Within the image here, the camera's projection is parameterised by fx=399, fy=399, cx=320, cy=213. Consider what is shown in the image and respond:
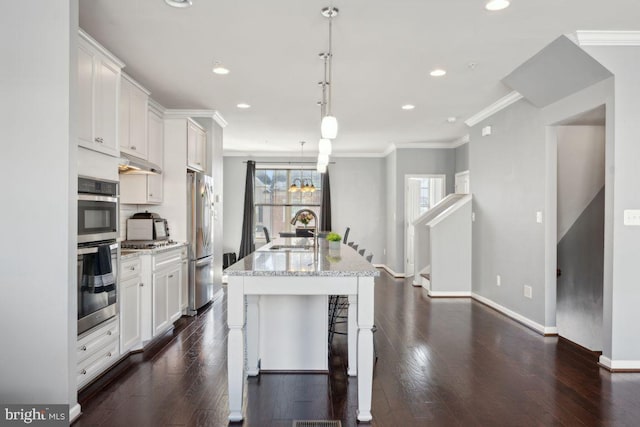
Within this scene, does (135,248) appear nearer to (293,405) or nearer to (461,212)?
(293,405)

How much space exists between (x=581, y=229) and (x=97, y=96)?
17.5 feet

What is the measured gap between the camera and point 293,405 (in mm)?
2514

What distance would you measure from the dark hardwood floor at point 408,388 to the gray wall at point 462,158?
408cm

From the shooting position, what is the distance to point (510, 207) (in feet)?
16.0

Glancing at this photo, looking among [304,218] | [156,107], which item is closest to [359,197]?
[304,218]

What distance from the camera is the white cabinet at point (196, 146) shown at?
4988 mm

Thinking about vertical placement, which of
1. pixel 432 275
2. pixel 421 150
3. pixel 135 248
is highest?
pixel 421 150

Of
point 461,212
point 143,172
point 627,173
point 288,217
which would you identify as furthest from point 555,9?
point 288,217

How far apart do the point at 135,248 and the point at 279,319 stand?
1.68 metres

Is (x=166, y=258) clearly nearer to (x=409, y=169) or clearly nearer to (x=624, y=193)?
(x=624, y=193)

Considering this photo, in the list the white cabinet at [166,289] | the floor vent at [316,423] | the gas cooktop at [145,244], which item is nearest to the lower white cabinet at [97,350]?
the white cabinet at [166,289]

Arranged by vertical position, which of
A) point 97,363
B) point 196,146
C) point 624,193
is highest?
point 196,146

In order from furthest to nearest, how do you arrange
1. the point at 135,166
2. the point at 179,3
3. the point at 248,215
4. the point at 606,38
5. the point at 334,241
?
the point at 248,215 → the point at 135,166 → the point at 334,241 → the point at 606,38 → the point at 179,3

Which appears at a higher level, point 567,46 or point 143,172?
point 567,46
